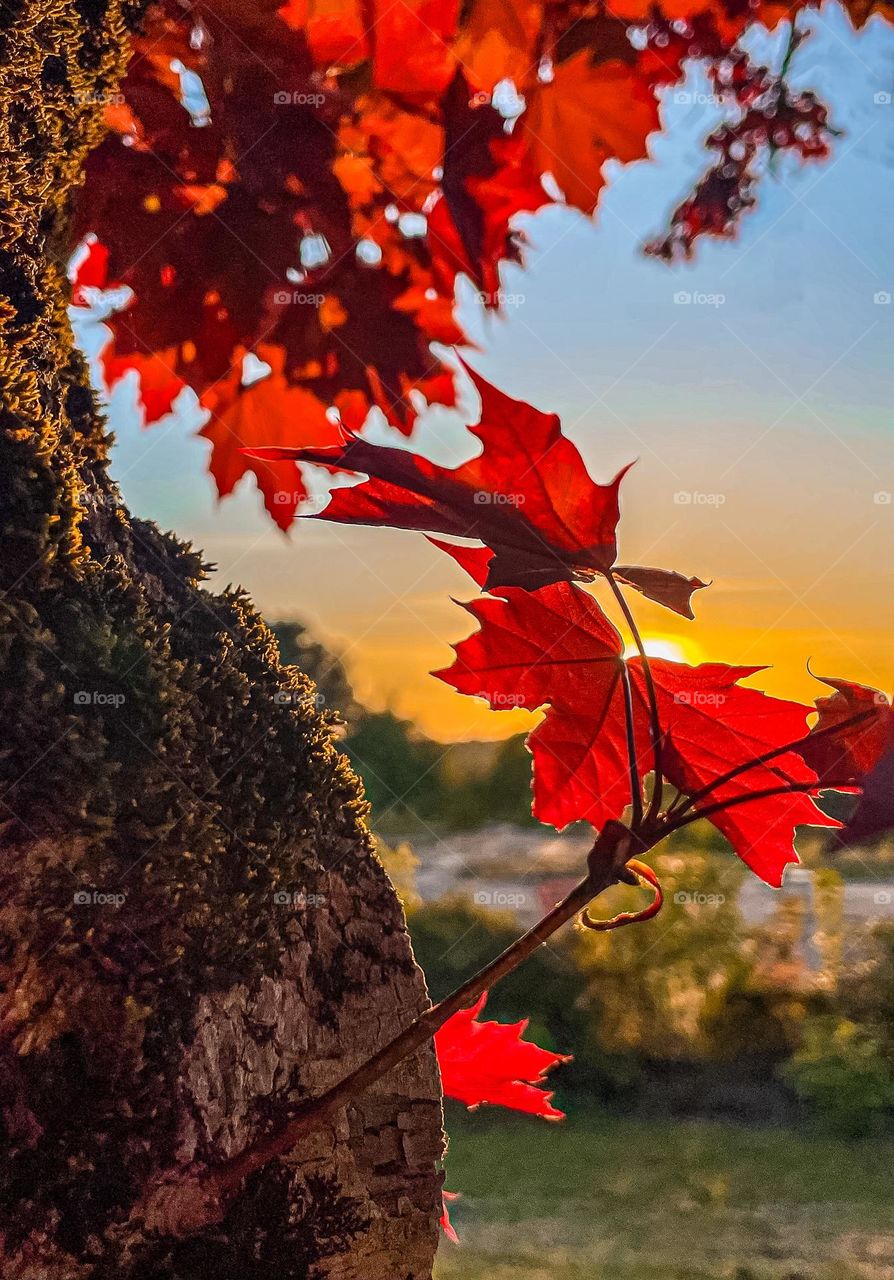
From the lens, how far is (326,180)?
0.49m

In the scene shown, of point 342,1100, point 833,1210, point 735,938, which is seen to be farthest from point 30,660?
point 735,938

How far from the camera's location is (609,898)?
3.96ft

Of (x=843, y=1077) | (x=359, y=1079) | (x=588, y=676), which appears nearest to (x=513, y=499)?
(x=588, y=676)

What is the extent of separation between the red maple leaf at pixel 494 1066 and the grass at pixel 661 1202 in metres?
0.33

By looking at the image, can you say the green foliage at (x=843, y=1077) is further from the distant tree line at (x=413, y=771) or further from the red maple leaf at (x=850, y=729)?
the red maple leaf at (x=850, y=729)

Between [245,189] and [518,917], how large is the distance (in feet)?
3.28

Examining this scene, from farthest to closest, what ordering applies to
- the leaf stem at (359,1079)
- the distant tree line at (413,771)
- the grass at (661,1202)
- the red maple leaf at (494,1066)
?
1. the distant tree line at (413,771)
2. the grass at (661,1202)
3. the red maple leaf at (494,1066)
4. the leaf stem at (359,1079)

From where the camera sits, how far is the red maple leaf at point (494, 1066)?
1.50ft

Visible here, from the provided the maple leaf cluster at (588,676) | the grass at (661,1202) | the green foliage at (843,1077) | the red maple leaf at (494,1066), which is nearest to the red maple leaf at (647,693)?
the maple leaf cluster at (588,676)

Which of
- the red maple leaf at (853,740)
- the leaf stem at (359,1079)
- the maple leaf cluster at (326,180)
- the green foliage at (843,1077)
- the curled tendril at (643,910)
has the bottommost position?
the leaf stem at (359,1079)

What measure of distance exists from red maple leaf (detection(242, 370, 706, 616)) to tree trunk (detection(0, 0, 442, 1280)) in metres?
0.09

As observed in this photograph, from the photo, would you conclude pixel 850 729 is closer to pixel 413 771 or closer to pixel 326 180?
pixel 326 180

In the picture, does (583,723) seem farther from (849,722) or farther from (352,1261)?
(352,1261)

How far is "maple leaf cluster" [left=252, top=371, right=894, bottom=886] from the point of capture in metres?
0.29
